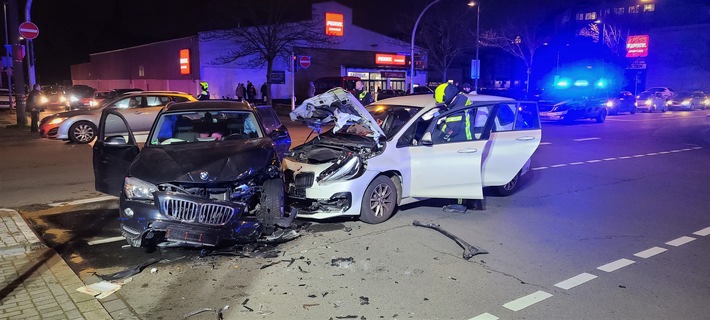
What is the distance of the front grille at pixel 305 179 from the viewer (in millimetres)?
6738

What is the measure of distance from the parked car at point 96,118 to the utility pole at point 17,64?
5.20 metres

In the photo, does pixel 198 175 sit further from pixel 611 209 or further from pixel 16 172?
pixel 16 172

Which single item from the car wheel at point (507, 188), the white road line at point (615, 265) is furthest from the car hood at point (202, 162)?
the car wheel at point (507, 188)

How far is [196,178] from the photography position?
552 cm

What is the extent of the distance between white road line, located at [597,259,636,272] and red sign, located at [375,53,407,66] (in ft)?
128

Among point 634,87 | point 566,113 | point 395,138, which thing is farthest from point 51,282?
point 634,87

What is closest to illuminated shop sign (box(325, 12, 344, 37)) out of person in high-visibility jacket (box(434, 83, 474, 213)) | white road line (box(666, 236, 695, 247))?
person in high-visibility jacket (box(434, 83, 474, 213))

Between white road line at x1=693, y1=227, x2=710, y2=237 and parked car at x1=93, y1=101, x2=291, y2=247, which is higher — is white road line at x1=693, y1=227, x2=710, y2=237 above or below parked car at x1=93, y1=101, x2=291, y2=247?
below

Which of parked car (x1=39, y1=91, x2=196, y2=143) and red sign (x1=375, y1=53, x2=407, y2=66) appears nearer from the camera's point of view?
parked car (x1=39, y1=91, x2=196, y2=143)

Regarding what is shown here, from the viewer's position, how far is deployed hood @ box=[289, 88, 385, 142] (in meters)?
6.98

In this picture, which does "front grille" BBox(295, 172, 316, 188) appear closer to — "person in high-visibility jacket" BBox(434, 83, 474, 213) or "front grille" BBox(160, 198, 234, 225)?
"front grille" BBox(160, 198, 234, 225)

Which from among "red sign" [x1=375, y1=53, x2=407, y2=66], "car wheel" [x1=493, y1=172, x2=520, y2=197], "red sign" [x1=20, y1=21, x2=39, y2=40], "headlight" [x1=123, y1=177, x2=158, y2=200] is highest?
"red sign" [x1=375, y1=53, x2=407, y2=66]

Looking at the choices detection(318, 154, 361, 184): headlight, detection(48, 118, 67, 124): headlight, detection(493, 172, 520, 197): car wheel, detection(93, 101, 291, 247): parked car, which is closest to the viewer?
detection(93, 101, 291, 247): parked car

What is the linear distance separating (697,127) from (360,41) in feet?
84.9
